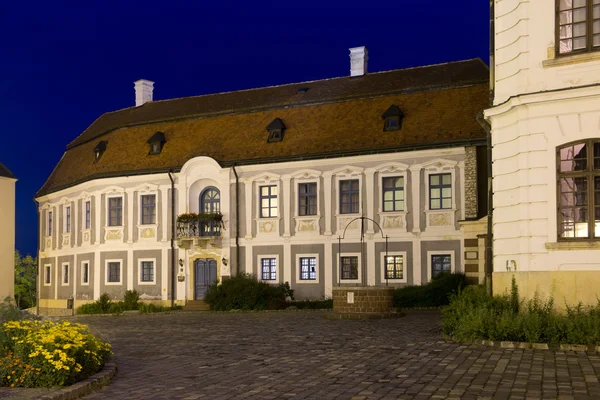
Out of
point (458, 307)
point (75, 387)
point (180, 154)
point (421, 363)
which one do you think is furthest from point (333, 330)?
point (180, 154)

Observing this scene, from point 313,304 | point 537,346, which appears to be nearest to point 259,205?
point 313,304

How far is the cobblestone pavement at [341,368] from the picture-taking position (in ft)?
31.6

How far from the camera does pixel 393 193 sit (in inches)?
1278

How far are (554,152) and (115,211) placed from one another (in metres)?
27.5

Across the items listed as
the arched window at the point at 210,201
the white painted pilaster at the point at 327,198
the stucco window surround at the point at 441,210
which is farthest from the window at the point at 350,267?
the arched window at the point at 210,201

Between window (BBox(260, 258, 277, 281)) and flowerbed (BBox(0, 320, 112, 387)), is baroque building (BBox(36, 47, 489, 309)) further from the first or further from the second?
flowerbed (BBox(0, 320, 112, 387))

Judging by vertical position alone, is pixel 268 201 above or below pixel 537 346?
above

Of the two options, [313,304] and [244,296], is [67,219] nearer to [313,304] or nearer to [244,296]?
[244,296]

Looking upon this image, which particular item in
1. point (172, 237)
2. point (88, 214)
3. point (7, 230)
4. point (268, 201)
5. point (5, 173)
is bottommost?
point (172, 237)

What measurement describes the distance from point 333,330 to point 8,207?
28638 millimetres

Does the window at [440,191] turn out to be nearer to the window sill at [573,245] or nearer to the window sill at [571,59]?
the window sill at [571,59]

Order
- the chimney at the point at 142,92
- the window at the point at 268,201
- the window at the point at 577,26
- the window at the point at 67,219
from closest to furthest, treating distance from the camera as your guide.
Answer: the window at the point at 577,26, the window at the point at 268,201, the window at the point at 67,219, the chimney at the point at 142,92

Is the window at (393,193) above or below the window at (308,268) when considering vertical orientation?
above

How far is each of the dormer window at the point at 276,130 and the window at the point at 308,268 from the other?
5.43 meters
